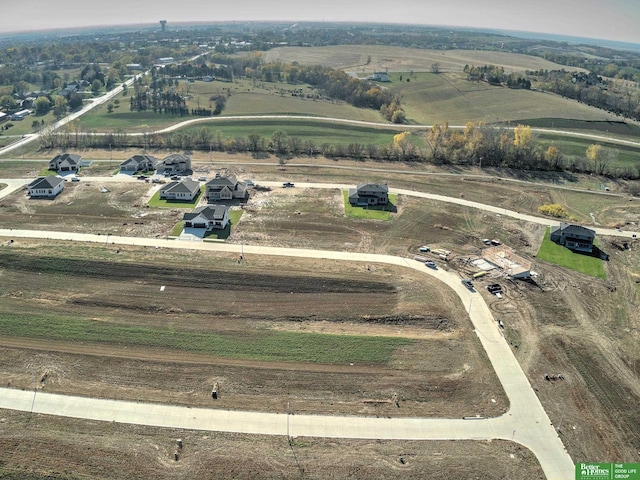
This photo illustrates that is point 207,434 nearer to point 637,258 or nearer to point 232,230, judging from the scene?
point 232,230

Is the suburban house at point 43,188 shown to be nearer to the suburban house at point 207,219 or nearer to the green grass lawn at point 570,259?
the suburban house at point 207,219

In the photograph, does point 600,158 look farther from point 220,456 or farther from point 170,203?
point 220,456

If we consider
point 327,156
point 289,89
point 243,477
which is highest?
point 289,89

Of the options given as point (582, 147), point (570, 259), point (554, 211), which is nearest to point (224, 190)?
point (570, 259)

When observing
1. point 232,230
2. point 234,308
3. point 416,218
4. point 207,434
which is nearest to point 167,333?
point 234,308

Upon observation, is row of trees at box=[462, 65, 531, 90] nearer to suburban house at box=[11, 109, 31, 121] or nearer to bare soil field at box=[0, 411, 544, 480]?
suburban house at box=[11, 109, 31, 121]

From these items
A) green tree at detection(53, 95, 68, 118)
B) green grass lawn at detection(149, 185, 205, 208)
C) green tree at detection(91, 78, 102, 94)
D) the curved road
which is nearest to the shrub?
the curved road
